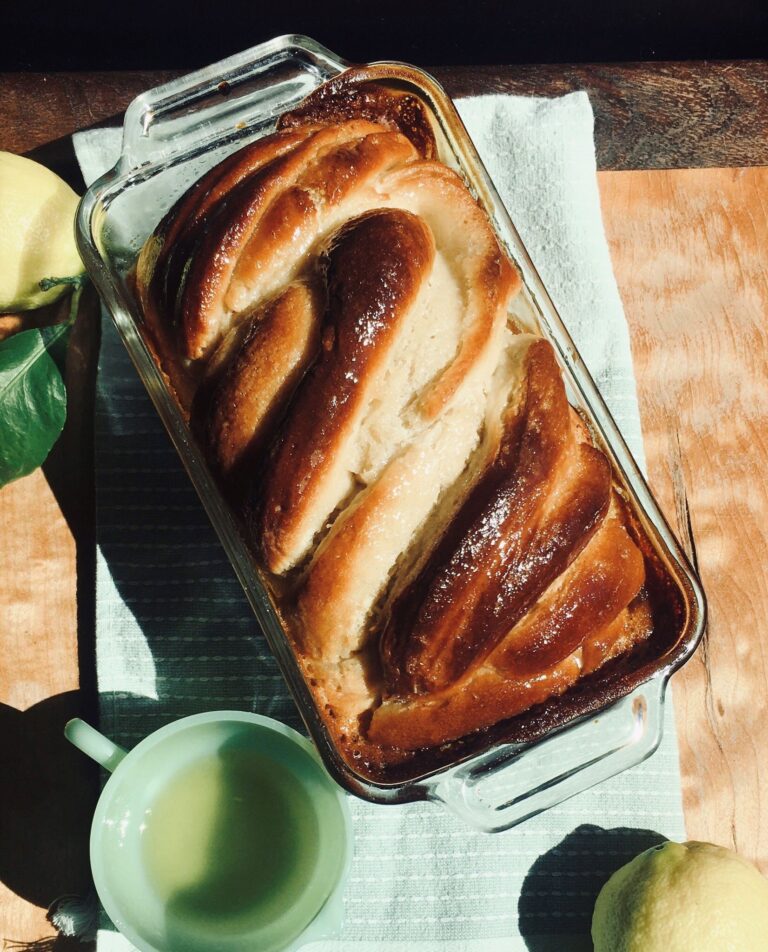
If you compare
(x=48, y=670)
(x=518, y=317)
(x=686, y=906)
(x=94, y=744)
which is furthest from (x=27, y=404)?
(x=686, y=906)

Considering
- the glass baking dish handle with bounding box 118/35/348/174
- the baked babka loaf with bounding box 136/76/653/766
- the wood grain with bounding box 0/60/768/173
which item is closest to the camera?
the baked babka loaf with bounding box 136/76/653/766

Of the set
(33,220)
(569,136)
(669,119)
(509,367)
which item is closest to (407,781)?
(509,367)

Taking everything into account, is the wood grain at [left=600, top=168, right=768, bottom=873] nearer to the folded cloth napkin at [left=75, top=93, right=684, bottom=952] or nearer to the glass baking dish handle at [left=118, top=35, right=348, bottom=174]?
the folded cloth napkin at [left=75, top=93, right=684, bottom=952]

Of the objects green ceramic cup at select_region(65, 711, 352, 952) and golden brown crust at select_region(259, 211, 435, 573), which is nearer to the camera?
golden brown crust at select_region(259, 211, 435, 573)

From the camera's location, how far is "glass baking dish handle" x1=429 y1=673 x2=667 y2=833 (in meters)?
1.38

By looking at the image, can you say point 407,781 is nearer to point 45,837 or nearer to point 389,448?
point 389,448

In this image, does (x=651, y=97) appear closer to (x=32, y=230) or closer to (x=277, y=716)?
(x=32, y=230)

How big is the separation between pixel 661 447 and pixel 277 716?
830 millimetres

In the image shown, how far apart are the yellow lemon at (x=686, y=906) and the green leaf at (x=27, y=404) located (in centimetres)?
115

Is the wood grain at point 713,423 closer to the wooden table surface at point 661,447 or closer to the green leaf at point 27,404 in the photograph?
the wooden table surface at point 661,447

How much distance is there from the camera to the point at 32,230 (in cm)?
162

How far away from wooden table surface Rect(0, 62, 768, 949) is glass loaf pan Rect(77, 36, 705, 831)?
0.26 m

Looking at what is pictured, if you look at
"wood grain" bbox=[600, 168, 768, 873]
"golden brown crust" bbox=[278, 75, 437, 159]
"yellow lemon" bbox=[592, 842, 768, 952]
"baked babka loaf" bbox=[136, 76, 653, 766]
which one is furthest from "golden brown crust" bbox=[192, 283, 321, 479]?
"yellow lemon" bbox=[592, 842, 768, 952]

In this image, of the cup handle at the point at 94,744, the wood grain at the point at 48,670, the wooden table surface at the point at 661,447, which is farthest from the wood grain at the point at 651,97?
the cup handle at the point at 94,744
